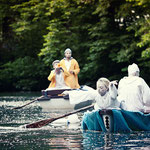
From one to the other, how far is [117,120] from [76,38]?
25.9 meters

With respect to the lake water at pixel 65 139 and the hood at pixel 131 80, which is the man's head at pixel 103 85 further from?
the hood at pixel 131 80

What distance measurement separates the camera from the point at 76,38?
3700cm

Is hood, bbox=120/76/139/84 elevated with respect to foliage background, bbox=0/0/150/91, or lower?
lower

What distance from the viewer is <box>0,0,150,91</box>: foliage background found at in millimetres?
31844

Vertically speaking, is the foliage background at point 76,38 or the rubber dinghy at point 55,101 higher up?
the foliage background at point 76,38

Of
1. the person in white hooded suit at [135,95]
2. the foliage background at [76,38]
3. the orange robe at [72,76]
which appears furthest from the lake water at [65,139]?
the foliage background at [76,38]

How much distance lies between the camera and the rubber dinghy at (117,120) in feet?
37.1

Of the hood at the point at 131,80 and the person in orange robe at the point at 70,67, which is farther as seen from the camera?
the person in orange robe at the point at 70,67

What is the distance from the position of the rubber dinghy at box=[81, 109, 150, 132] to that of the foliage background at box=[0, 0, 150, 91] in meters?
15.4

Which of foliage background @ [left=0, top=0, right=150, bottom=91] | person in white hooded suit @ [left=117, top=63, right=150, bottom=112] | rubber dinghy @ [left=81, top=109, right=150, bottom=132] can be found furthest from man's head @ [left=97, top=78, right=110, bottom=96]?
foliage background @ [left=0, top=0, right=150, bottom=91]

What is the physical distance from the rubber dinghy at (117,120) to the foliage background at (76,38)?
15.4 m

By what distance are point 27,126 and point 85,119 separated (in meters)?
1.51

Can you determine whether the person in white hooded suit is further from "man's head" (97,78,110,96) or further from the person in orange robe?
the person in orange robe

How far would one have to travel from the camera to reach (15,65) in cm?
4059
